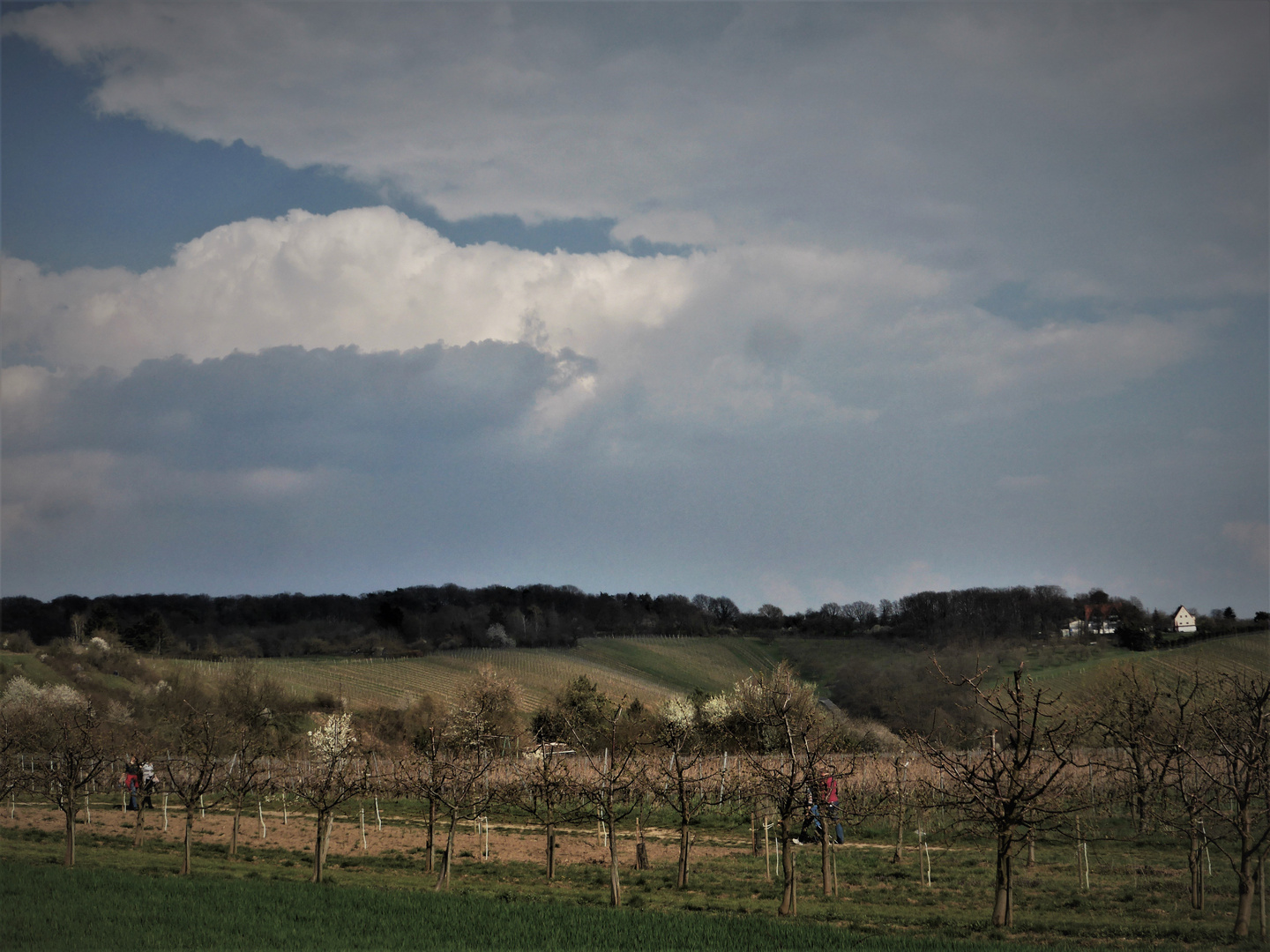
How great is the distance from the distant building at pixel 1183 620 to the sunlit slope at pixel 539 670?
4719 cm

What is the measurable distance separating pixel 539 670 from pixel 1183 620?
72.9m

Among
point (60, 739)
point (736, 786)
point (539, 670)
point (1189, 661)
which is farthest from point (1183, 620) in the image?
point (60, 739)

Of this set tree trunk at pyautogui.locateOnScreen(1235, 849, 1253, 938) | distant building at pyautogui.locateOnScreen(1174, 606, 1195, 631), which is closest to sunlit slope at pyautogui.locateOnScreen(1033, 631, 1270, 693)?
distant building at pyautogui.locateOnScreen(1174, 606, 1195, 631)

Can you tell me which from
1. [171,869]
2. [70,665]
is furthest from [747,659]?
[171,869]

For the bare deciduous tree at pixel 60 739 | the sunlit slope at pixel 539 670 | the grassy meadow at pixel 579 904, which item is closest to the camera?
the grassy meadow at pixel 579 904

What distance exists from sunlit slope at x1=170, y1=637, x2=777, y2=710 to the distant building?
47.2 meters

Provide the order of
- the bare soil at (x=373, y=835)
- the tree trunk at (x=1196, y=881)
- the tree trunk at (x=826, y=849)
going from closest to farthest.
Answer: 1. the tree trunk at (x=1196, y=881)
2. the tree trunk at (x=826, y=849)
3. the bare soil at (x=373, y=835)

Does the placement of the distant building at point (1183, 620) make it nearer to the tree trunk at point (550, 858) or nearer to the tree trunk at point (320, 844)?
the tree trunk at point (550, 858)

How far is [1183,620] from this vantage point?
102m

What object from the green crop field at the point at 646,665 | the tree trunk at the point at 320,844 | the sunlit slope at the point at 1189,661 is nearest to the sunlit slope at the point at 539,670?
the green crop field at the point at 646,665

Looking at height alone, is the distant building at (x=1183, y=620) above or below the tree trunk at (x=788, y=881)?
above

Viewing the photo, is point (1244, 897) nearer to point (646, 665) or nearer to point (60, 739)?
point (60, 739)

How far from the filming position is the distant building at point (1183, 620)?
9938 cm

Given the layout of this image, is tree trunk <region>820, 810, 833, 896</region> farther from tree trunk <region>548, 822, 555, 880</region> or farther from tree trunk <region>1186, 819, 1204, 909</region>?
tree trunk <region>548, 822, 555, 880</region>
